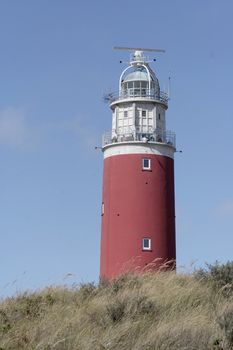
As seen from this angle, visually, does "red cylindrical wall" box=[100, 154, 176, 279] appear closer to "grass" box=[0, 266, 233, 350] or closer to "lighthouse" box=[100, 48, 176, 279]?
"lighthouse" box=[100, 48, 176, 279]

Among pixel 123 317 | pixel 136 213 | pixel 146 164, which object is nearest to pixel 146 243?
pixel 136 213

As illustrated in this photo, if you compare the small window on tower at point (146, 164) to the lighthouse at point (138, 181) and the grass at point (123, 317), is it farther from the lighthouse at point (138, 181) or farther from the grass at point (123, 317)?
the grass at point (123, 317)

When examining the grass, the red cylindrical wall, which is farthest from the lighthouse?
the grass

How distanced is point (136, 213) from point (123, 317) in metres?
21.0

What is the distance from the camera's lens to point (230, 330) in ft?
24.4

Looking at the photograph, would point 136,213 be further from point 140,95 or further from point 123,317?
point 123,317

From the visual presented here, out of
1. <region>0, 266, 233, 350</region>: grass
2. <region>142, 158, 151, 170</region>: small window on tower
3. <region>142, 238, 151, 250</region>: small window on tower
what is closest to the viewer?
<region>0, 266, 233, 350</region>: grass

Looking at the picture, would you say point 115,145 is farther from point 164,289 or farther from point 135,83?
point 164,289

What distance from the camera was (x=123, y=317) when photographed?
820 centimetres

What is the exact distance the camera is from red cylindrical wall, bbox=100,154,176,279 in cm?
2892

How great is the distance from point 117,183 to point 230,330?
2268cm

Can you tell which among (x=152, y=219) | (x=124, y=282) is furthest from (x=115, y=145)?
(x=124, y=282)

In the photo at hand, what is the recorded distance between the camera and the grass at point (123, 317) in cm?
703

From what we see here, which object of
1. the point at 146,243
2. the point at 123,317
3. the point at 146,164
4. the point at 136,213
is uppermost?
the point at 146,164
